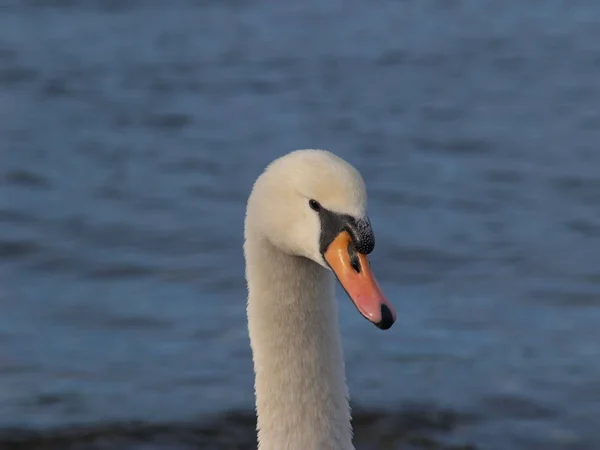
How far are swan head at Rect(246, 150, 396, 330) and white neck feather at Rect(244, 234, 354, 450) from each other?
25cm

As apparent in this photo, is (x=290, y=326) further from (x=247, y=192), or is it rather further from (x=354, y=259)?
(x=247, y=192)

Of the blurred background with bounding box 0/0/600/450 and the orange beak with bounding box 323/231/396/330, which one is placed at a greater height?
the blurred background with bounding box 0/0/600/450

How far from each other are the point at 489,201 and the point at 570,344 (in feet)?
8.85

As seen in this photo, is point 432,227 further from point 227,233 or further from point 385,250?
point 227,233

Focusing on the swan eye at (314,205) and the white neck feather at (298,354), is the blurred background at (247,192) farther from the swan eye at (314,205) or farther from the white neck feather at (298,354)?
the swan eye at (314,205)

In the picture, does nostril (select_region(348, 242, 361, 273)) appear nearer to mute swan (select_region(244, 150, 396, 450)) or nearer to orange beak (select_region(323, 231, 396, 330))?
orange beak (select_region(323, 231, 396, 330))

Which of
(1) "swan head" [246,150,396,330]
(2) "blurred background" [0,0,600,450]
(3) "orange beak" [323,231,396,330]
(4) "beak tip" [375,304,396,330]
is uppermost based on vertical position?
(2) "blurred background" [0,0,600,450]

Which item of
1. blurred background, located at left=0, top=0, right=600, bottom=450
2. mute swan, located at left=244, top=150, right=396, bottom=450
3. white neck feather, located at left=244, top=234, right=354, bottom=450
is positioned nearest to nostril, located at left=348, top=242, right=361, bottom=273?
mute swan, located at left=244, top=150, right=396, bottom=450

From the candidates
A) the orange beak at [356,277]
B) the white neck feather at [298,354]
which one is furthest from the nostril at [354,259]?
the white neck feather at [298,354]

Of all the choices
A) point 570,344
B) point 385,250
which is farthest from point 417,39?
point 570,344

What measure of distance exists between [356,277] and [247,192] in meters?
7.06

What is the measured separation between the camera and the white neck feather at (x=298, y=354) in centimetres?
595

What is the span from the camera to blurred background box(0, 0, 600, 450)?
9.32 m

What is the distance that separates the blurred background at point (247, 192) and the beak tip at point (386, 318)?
358 cm
